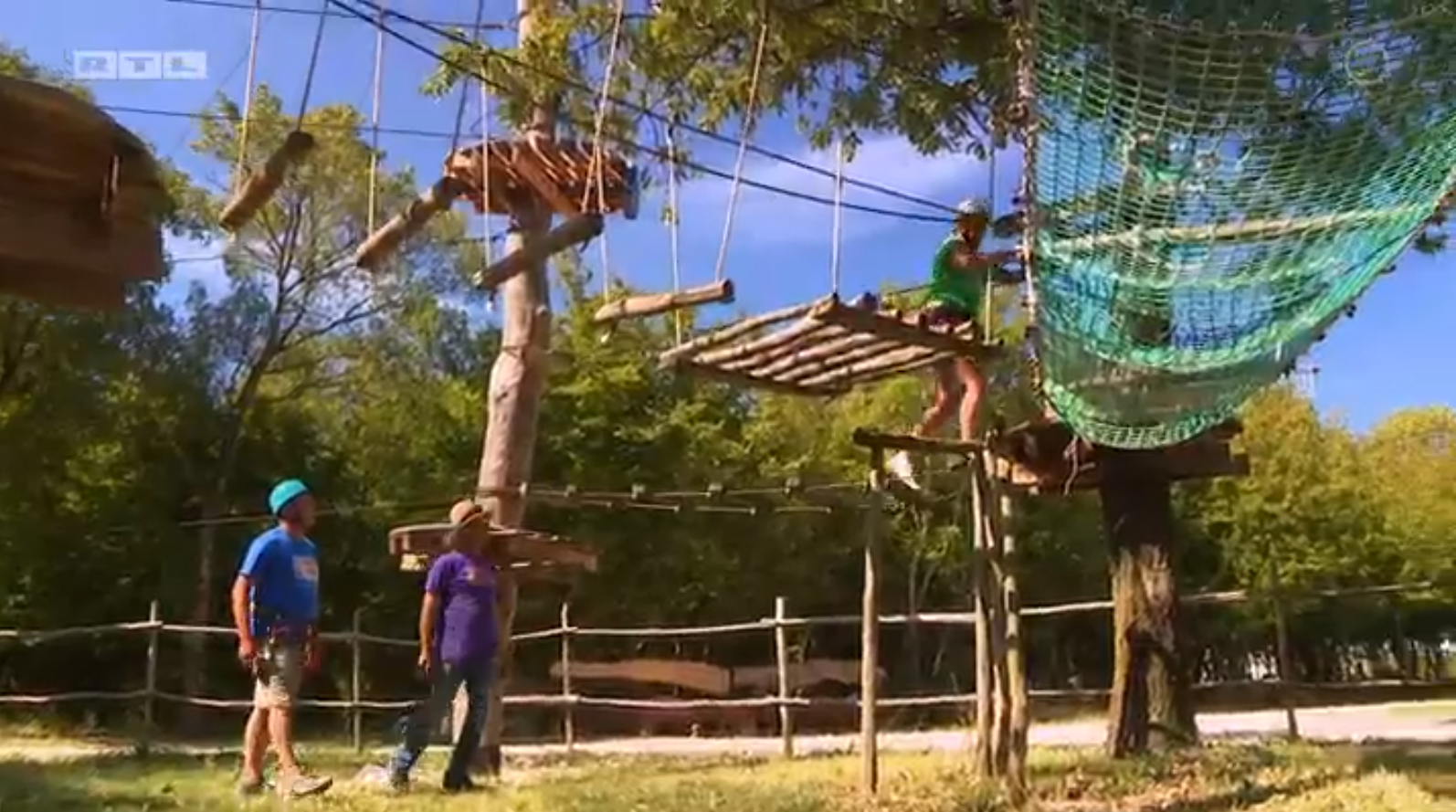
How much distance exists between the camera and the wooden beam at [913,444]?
5684 millimetres

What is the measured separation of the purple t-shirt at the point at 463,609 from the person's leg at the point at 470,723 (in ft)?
0.16

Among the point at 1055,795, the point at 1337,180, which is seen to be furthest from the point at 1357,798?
the point at 1337,180

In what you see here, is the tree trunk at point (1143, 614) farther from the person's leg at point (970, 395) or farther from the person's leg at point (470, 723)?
the person's leg at point (470, 723)

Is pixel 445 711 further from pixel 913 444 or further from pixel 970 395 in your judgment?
pixel 970 395

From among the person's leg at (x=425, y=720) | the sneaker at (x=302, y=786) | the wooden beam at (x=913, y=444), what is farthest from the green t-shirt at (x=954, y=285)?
the sneaker at (x=302, y=786)

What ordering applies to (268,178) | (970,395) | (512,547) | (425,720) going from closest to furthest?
(268,178) → (425,720) → (970,395) → (512,547)

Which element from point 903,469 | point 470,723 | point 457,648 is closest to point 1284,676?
point 903,469

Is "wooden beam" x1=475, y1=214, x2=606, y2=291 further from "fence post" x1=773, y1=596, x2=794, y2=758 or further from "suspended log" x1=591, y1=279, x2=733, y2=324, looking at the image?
"fence post" x1=773, y1=596, x2=794, y2=758

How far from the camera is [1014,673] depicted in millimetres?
5898

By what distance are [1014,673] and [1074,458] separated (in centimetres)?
192

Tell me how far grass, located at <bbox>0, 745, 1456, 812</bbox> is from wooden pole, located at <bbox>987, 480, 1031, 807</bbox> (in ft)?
0.41

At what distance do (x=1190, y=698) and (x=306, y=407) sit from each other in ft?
41.0

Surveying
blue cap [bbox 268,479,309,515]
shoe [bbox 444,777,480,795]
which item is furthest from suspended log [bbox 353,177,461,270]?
shoe [bbox 444,777,480,795]

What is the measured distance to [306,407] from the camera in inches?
706
